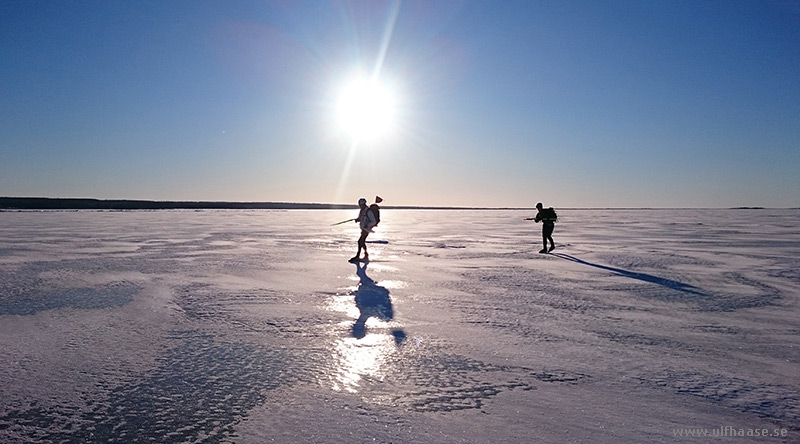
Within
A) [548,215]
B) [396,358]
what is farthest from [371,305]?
[548,215]

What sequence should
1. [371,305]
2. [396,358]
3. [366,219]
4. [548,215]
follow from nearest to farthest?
[396,358], [371,305], [366,219], [548,215]

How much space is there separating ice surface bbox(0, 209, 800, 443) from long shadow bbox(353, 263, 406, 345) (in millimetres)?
41

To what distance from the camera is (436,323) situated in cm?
493

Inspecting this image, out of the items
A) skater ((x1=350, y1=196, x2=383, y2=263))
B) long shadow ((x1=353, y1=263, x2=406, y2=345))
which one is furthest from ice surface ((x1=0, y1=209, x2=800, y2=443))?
skater ((x1=350, y1=196, x2=383, y2=263))

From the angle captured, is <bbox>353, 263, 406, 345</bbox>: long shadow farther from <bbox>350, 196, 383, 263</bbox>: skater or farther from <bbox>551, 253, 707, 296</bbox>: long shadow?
<bbox>551, 253, 707, 296</bbox>: long shadow

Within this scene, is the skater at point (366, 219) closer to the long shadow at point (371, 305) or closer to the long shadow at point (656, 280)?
the long shadow at point (371, 305)

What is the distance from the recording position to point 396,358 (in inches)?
148

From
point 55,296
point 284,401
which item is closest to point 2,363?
point 284,401

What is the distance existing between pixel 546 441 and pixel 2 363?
4121 millimetres

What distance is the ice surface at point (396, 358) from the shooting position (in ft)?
8.64

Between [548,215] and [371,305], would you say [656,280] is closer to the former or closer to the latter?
[371,305]

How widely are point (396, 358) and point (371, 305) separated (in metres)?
2.08

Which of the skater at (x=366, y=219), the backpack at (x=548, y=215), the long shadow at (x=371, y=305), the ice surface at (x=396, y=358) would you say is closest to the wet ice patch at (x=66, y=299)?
the ice surface at (x=396, y=358)

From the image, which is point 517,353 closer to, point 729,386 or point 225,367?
point 729,386
